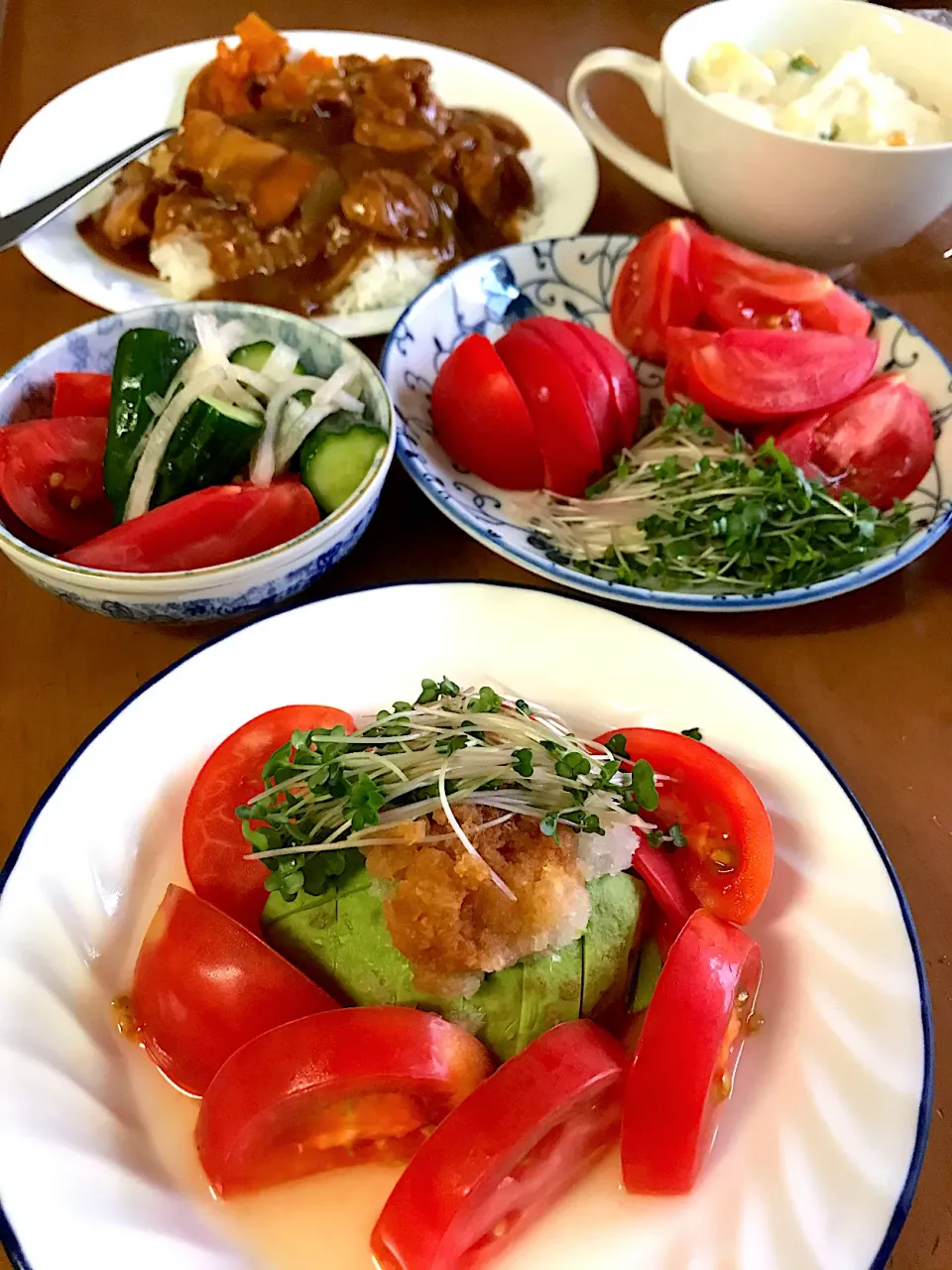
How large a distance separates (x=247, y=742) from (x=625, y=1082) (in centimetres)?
63

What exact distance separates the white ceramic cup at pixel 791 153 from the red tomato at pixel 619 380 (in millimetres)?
498

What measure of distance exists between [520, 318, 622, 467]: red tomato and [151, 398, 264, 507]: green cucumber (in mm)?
574

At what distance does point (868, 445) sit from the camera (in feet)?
5.54

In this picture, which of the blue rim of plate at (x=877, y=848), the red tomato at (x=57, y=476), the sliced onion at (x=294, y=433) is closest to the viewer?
the blue rim of plate at (x=877, y=848)

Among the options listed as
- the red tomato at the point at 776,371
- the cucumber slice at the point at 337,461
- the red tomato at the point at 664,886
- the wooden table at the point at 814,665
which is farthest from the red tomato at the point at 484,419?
the red tomato at the point at 664,886

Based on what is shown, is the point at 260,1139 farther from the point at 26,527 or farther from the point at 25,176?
the point at 25,176

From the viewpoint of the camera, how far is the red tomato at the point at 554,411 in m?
1.67

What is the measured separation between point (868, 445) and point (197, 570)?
1.18m

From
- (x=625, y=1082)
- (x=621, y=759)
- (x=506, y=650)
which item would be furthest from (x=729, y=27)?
(x=625, y=1082)

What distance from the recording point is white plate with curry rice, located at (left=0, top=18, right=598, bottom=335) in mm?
1995

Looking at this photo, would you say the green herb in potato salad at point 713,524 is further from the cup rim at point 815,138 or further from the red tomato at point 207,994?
the red tomato at point 207,994

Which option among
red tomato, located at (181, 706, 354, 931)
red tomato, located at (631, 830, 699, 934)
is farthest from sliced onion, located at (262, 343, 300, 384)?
red tomato, located at (631, 830, 699, 934)

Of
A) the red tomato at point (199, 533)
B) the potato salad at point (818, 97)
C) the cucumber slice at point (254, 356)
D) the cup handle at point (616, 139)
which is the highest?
the potato salad at point (818, 97)

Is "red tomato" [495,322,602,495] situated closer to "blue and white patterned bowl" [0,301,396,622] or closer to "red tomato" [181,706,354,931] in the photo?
"blue and white patterned bowl" [0,301,396,622]
